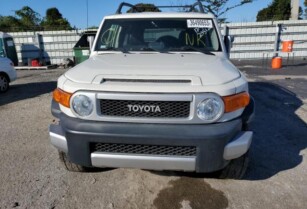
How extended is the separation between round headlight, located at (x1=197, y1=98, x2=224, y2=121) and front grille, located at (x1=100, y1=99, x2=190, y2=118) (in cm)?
11

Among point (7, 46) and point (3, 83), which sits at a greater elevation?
point (7, 46)

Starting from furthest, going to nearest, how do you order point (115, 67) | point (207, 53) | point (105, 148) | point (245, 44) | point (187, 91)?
point (245, 44) < point (207, 53) < point (115, 67) < point (105, 148) < point (187, 91)

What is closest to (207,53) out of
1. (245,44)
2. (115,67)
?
(115,67)

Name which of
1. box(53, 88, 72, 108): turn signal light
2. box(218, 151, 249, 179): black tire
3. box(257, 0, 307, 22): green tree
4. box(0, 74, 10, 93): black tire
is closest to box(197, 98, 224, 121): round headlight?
box(218, 151, 249, 179): black tire

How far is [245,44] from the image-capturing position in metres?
15.0

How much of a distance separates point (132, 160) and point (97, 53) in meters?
1.82

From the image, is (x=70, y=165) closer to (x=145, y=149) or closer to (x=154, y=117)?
(x=145, y=149)

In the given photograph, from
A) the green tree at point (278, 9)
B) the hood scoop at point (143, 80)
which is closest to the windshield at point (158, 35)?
the hood scoop at point (143, 80)

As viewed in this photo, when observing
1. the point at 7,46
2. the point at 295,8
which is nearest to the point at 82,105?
the point at 7,46

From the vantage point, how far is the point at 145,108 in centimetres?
238

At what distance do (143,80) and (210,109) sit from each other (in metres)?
0.65

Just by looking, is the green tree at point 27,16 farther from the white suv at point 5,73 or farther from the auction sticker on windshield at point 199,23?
the auction sticker on windshield at point 199,23

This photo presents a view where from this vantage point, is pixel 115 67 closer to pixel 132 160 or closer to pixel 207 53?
pixel 132 160

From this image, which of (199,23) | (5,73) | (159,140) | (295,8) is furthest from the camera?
(295,8)
